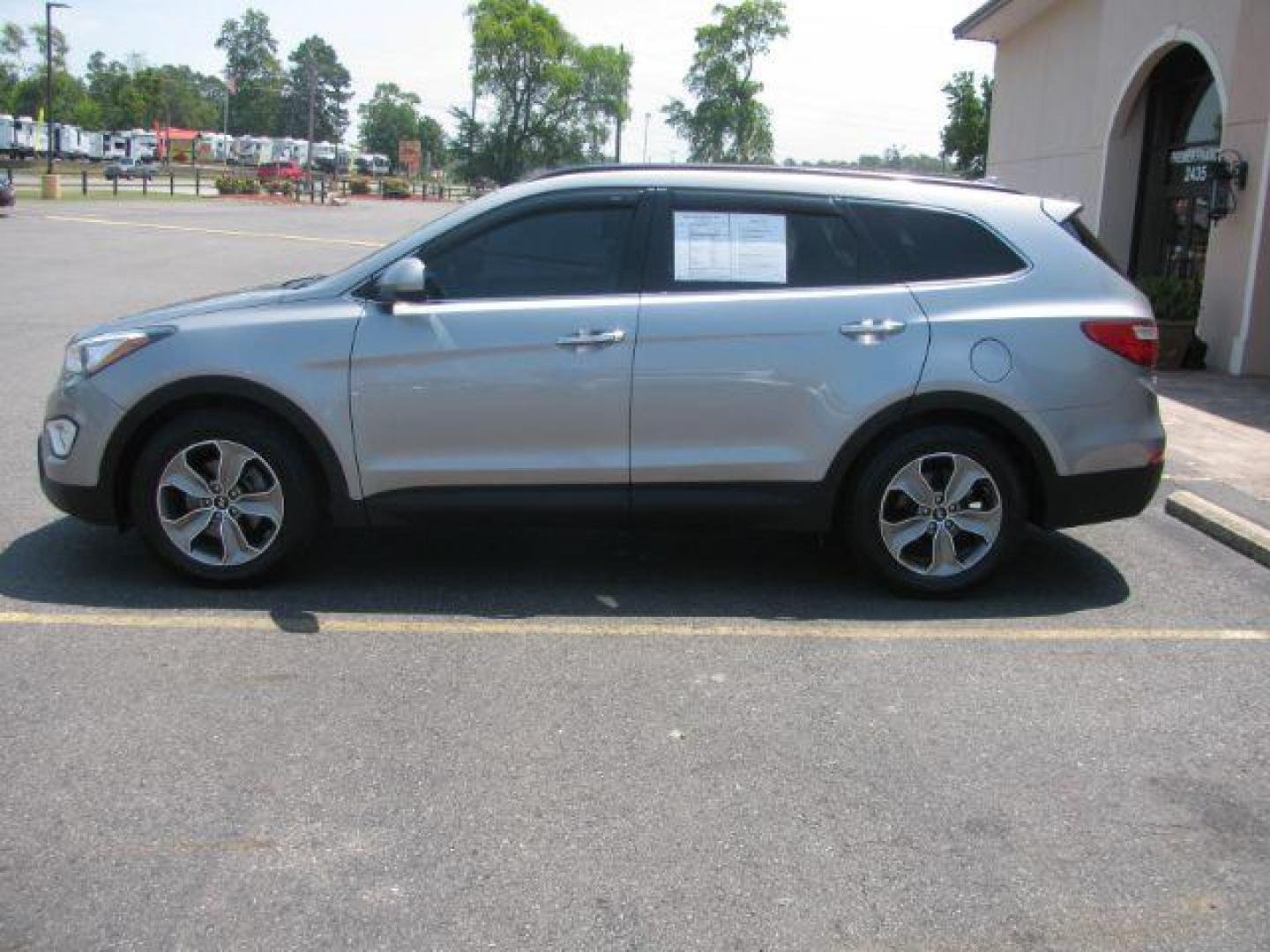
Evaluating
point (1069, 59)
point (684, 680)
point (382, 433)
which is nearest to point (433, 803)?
point (684, 680)

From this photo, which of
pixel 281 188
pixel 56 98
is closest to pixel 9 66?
pixel 56 98

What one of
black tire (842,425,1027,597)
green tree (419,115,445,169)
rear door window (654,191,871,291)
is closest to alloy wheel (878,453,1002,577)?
black tire (842,425,1027,597)

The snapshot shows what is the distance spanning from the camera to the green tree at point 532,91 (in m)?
87.9

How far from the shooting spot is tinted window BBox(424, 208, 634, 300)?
213 inches

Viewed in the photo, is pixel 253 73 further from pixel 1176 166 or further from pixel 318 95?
pixel 1176 166

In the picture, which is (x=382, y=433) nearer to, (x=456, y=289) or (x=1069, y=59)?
(x=456, y=289)

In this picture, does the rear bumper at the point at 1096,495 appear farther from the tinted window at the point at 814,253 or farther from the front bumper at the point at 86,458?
the front bumper at the point at 86,458

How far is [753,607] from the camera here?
551 centimetres

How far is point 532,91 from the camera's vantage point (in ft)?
293

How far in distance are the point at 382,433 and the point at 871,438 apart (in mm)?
2106

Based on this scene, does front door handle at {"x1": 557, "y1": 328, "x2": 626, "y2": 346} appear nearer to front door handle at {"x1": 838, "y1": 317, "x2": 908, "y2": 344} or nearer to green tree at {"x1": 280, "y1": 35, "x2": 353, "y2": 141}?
front door handle at {"x1": 838, "y1": 317, "x2": 908, "y2": 344}

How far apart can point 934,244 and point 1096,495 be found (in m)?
1.33

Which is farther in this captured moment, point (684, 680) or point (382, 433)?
point (382, 433)

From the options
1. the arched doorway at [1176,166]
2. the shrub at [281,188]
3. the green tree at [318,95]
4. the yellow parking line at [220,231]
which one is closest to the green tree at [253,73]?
the green tree at [318,95]
